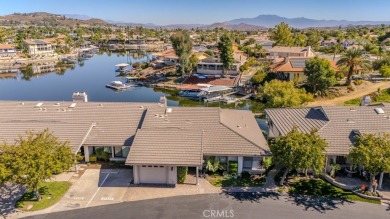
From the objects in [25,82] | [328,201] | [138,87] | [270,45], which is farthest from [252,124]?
[270,45]

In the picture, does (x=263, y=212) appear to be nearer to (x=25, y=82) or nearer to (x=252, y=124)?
(x=252, y=124)

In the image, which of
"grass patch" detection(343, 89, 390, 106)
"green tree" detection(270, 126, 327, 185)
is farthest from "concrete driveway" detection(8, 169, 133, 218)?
"grass patch" detection(343, 89, 390, 106)

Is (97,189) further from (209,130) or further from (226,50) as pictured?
(226,50)

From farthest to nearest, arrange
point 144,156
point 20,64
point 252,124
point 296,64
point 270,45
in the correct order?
point 270,45 < point 20,64 < point 296,64 < point 252,124 < point 144,156

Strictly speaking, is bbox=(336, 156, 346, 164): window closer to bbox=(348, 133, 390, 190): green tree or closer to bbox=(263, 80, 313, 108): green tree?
bbox=(348, 133, 390, 190): green tree

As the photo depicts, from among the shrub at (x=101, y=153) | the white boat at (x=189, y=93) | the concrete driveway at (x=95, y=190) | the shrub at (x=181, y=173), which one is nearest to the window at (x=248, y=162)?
the shrub at (x=181, y=173)

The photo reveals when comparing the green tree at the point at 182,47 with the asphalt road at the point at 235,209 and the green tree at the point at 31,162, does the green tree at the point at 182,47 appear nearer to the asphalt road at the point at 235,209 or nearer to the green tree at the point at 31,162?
the asphalt road at the point at 235,209
